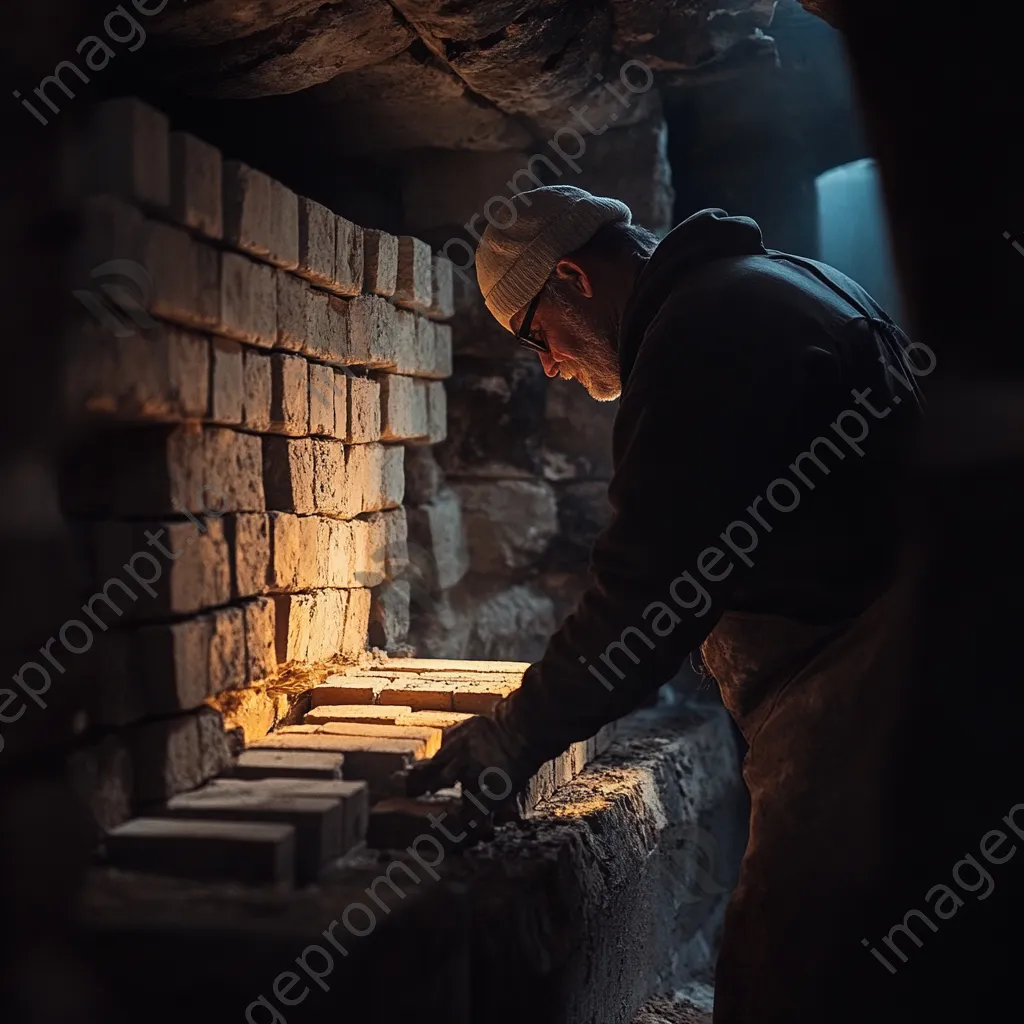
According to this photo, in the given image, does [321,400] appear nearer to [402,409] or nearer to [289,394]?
[289,394]

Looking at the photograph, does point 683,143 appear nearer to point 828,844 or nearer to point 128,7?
point 128,7

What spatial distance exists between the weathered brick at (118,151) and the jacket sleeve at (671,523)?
1404 millimetres

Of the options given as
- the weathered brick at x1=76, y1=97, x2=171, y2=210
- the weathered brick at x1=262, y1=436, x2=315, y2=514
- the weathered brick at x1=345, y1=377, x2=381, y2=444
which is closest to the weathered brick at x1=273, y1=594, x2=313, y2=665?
the weathered brick at x1=262, y1=436, x2=315, y2=514

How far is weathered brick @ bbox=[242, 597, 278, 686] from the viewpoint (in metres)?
3.44

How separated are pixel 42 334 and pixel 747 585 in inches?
76.9

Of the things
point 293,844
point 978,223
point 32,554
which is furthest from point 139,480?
point 978,223

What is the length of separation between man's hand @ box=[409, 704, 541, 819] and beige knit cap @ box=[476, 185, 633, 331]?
147 cm

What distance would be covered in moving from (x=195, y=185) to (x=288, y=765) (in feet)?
5.29

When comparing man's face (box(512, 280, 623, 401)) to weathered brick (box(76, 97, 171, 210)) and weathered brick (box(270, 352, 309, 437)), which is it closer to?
weathered brick (box(270, 352, 309, 437))

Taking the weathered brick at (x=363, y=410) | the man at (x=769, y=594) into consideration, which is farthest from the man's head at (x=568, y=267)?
the weathered brick at (x=363, y=410)

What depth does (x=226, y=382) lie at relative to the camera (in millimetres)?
3256

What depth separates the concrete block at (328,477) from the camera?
4004mm

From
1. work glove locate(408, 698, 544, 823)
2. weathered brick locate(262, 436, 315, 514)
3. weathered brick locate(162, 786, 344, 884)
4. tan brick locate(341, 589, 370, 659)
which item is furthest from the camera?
tan brick locate(341, 589, 370, 659)

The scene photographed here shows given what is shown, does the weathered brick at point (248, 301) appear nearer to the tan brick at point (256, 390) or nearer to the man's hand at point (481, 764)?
the tan brick at point (256, 390)
